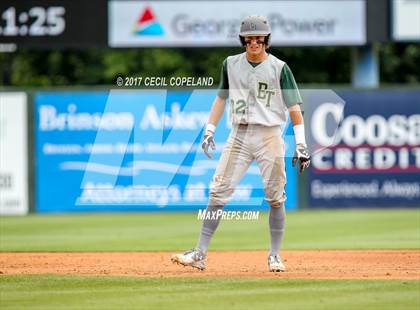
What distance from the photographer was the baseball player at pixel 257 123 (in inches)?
382

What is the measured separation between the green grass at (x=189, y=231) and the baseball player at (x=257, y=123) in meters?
3.84

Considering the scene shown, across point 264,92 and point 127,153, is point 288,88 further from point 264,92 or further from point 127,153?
point 127,153

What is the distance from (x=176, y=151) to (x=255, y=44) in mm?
11022

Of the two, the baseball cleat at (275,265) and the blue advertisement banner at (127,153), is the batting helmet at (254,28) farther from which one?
the blue advertisement banner at (127,153)

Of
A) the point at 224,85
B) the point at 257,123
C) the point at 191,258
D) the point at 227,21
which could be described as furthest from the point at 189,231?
the point at 257,123

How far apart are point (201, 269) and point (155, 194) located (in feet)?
35.3

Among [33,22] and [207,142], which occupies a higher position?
[33,22]

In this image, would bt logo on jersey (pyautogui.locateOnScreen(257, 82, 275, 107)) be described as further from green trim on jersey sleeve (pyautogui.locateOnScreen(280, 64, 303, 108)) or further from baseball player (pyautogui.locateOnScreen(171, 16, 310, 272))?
green trim on jersey sleeve (pyautogui.locateOnScreen(280, 64, 303, 108))

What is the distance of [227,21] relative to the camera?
71.1ft

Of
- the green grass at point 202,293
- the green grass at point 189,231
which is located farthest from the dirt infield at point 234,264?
the green grass at point 189,231

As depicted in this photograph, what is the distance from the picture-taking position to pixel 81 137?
821 inches

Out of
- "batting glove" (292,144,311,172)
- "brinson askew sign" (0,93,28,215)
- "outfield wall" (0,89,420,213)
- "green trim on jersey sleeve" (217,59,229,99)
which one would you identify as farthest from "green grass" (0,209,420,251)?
"green trim on jersey sleeve" (217,59,229,99)

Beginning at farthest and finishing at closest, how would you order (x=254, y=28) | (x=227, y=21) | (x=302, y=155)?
(x=227, y=21) → (x=302, y=155) → (x=254, y=28)

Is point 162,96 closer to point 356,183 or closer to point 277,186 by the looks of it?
point 356,183
